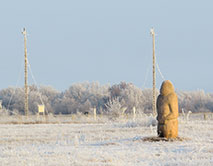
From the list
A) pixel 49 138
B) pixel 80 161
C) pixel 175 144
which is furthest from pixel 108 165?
pixel 49 138

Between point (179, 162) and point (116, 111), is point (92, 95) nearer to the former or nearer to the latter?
point (116, 111)

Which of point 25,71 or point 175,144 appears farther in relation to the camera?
point 25,71

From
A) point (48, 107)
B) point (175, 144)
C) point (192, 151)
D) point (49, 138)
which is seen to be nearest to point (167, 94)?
point (175, 144)

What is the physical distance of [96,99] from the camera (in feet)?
190

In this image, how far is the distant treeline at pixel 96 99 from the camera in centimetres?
5491

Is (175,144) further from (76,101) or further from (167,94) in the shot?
(76,101)

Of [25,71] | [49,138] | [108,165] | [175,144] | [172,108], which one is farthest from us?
[25,71]

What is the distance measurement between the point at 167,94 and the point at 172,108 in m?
0.55

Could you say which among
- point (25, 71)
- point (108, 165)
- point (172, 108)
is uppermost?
point (25, 71)

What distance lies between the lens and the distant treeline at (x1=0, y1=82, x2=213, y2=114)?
54906 millimetres

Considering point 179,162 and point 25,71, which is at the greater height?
point 25,71

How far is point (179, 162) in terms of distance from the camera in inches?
484

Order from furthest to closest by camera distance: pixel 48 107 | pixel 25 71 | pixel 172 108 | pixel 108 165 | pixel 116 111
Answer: pixel 48 107 → pixel 25 71 → pixel 116 111 → pixel 172 108 → pixel 108 165

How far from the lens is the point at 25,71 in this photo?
3791 cm
